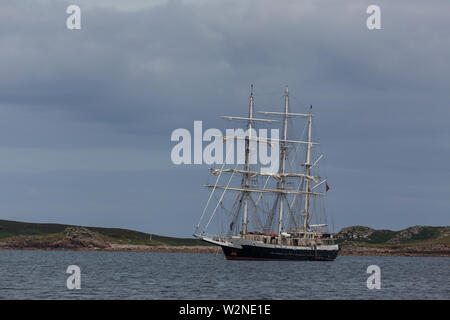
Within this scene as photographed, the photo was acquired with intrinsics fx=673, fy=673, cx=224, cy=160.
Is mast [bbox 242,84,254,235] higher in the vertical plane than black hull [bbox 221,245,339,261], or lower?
higher

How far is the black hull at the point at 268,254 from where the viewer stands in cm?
13175

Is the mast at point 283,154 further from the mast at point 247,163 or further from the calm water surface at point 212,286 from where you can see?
the calm water surface at point 212,286

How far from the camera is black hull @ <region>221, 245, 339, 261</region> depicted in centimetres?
13175

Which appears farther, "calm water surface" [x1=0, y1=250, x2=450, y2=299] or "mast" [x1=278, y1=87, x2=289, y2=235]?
"mast" [x1=278, y1=87, x2=289, y2=235]

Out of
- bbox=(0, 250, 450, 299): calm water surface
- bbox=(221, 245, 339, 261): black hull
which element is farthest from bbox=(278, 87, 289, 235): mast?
bbox=(0, 250, 450, 299): calm water surface

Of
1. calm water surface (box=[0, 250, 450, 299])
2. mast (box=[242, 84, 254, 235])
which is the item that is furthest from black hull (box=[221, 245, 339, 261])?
calm water surface (box=[0, 250, 450, 299])

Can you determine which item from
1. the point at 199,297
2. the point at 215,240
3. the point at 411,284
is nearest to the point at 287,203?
the point at 215,240

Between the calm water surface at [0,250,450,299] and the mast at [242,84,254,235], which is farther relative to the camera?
the mast at [242,84,254,235]

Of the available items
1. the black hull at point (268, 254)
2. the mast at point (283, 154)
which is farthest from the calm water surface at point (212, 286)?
the mast at point (283, 154)

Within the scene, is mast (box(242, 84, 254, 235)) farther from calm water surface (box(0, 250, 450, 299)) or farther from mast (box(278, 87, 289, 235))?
calm water surface (box(0, 250, 450, 299))

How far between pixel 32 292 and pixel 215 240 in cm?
6809

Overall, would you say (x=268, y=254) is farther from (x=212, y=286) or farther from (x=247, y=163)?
(x=212, y=286)
